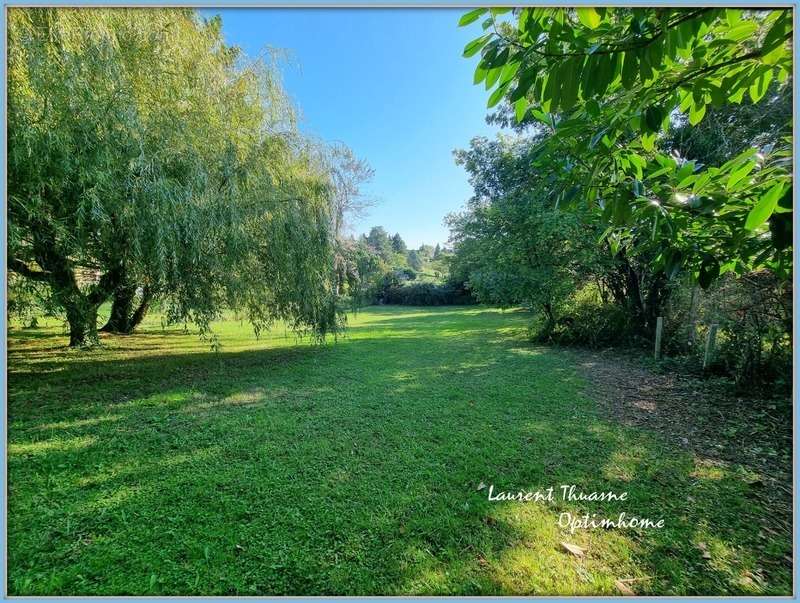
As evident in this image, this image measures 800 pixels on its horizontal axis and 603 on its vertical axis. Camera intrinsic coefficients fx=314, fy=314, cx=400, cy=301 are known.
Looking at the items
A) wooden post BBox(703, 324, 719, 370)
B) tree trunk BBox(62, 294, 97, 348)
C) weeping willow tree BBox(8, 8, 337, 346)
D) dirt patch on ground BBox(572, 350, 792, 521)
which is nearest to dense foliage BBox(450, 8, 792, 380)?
dirt patch on ground BBox(572, 350, 792, 521)

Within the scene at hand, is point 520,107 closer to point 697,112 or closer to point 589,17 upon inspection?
point 589,17

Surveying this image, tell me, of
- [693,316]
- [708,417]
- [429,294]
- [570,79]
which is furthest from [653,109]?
[429,294]

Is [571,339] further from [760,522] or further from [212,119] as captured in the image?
[212,119]

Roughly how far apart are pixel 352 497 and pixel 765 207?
6.84 feet

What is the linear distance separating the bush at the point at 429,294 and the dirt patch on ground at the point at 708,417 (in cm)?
1451

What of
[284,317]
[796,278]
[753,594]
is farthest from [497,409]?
[284,317]

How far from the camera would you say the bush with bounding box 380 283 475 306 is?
1916 cm

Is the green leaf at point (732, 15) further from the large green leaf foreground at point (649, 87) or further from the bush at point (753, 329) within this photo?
the bush at point (753, 329)

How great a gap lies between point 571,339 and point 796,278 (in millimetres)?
6127

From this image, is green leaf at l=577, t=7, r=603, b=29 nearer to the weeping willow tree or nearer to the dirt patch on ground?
Result: the dirt patch on ground

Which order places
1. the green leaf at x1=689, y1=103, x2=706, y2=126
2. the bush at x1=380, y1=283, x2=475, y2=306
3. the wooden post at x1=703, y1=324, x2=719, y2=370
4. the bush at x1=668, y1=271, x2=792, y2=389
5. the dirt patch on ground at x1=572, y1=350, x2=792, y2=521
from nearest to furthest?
the green leaf at x1=689, y1=103, x2=706, y2=126 < the dirt patch on ground at x1=572, y1=350, x2=792, y2=521 < the bush at x1=668, y1=271, x2=792, y2=389 < the wooden post at x1=703, y1=324, x2=719, y2=370 < the bush at x1=380, y1=283, x2=475, y2=306

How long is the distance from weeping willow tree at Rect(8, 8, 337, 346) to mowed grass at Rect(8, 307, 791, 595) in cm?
129

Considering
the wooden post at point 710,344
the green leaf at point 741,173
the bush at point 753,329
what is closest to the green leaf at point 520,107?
the green leaf at point 741,173

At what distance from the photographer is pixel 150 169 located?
2682mm
